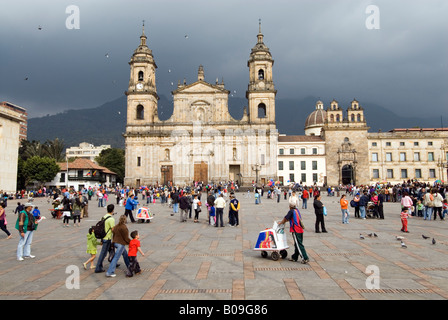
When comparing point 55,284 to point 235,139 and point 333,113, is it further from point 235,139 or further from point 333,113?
point 333,113

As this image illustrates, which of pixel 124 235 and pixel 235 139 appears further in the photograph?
pixel 235 139

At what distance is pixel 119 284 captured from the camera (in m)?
6.64

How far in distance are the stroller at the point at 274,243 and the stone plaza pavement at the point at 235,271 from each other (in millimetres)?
221

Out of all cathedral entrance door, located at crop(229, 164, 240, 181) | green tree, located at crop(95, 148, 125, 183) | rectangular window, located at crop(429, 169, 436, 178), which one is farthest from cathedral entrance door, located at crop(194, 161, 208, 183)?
rectangular window, located at crop(429, 169, 436, 178)

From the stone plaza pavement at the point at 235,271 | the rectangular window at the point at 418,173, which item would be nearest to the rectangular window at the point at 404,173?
the rectangular window at the point at 418,173

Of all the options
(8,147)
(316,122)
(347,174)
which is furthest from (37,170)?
(316,122)

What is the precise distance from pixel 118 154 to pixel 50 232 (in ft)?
229

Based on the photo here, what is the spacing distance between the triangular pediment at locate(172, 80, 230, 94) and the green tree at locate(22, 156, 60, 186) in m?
23.8

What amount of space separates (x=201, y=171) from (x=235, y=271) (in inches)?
1817

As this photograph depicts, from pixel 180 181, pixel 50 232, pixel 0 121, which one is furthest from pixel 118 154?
pixel 50 232

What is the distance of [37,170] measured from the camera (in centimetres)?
5231

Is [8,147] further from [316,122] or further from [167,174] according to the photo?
[316,122]

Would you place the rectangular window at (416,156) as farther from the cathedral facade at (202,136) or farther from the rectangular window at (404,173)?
the cathedral facade at (202,136)
